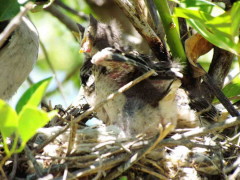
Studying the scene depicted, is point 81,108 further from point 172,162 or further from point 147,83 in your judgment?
point 172,162

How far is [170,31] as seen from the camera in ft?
6.55

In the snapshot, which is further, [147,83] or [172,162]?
[147,83]

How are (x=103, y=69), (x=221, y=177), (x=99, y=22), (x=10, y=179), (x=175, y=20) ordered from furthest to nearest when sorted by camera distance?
(x=99, y=22), (x=103, y=69), (x=175, y=20), (x=221, y=177), (x=10, y=179)

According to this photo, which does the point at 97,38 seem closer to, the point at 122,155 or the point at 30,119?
the point at 122,155

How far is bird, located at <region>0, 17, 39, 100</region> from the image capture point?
7.42 feet

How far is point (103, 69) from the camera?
2.14 m

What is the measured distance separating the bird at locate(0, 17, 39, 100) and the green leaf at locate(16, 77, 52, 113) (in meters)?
1.03

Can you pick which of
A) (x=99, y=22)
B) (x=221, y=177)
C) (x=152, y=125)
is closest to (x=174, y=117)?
(x=152, y=125)

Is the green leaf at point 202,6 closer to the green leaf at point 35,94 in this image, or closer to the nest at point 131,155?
the nest at point 131,155

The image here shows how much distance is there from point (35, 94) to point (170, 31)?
1.00 metres

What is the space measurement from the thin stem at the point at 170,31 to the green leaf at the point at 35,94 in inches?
36.5

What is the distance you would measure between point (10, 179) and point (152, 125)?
69 centimetres

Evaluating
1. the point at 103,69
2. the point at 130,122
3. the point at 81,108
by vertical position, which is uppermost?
the point at 103,69

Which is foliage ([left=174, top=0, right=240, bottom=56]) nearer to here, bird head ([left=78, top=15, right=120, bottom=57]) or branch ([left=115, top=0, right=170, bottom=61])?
branch ([left=115, top=0, right=170, bottom=61])
